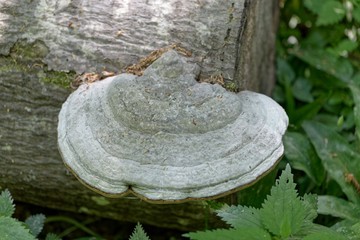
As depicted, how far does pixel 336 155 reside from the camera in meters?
3.51

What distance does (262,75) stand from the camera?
4.27 meters

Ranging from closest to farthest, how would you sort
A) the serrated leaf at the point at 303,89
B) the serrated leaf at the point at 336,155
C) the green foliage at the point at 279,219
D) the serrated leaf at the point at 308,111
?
the green foliage at the point at 279,219 < the serrated leaf at the point at 336,155 < the serrated leaf at the point at 308,111 < the serrated leaf at the point at 303,89

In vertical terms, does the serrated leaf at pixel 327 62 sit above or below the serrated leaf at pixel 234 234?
below

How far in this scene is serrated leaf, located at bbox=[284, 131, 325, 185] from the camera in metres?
3.61

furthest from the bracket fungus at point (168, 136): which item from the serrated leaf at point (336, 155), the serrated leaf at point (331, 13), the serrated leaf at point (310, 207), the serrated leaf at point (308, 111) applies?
the serrated leaf at point (331, 13)

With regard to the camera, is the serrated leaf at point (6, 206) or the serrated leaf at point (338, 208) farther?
the serrated leaf at point (338, 208)

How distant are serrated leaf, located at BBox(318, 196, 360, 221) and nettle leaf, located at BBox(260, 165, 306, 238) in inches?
33.7

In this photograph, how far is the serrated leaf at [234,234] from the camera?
2156 mm

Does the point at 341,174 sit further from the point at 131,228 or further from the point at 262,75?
the point at 131,228

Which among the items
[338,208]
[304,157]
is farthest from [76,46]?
[338,208]

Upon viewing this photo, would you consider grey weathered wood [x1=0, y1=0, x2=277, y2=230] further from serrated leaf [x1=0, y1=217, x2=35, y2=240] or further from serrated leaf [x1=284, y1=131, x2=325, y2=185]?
serrated leaf [x1=0, y1=217, x2=35, y2=240]

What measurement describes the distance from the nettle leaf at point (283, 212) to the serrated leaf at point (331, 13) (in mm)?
2025

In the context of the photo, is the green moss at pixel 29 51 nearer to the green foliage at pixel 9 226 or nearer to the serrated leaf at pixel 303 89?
the green foliage at pixel 9 226

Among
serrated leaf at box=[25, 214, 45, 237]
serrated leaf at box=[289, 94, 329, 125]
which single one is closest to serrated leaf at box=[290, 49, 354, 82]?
serrated leaf at box=[289, 94, 329, 125]
